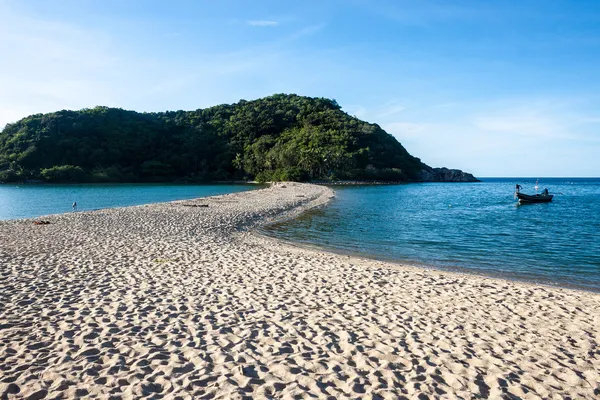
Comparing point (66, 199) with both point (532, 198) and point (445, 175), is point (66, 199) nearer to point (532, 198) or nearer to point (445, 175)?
point (532, 198)

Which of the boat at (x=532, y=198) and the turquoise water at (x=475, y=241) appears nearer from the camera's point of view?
the turquoise water at (x=475, y=241)

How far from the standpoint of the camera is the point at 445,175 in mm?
152125

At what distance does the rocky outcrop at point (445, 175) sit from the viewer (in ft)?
474

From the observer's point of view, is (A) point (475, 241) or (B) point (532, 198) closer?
(A) point (475, 241)

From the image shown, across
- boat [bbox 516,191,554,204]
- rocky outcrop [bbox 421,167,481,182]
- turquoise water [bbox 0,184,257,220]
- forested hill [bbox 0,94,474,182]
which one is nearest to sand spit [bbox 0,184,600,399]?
turquoise water [bbox 0,184,257,220]

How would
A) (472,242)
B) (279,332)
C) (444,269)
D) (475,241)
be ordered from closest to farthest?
(279,332) < (444,269) < (472,242) < (475,241)

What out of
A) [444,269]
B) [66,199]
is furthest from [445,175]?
[444,269]

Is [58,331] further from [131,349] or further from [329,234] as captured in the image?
[329,234]

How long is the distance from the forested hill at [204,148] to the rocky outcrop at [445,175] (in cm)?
48

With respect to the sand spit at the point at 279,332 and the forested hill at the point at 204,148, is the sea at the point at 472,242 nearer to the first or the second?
the sand spit at the point at 279,332

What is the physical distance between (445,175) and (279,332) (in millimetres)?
157916

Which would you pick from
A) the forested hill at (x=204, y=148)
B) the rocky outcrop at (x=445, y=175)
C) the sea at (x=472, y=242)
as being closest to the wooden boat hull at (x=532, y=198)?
the sea at (x=472, y=242)

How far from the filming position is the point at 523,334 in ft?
23.9

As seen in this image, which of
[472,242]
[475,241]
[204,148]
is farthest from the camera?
[204,148]
